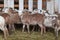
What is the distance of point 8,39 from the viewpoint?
7312mm

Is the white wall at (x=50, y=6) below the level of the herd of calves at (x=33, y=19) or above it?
above

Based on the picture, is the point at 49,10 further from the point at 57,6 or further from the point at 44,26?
the point at 44,26

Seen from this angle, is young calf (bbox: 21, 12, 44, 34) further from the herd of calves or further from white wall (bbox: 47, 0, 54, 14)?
white wall (bbox: 47, 0, 54, 14)

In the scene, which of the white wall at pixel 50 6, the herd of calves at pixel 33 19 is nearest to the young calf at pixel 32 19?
the herd of calves at pixel 33 19

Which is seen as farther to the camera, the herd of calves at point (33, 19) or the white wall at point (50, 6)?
the white wall at point (50, 6)

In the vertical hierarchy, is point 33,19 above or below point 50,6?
below

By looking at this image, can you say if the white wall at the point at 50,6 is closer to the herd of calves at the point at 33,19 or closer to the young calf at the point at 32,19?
the herd of calves at the point at 33,19

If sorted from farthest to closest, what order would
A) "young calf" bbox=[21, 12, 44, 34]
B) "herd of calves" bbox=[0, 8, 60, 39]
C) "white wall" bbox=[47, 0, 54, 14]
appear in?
"white wall" bbox=[47, 0, 54, 14] < "young calf" bbox=[21, 12, 44, 34] < "herd of calves" bbox=[0, 8, 60, 39]

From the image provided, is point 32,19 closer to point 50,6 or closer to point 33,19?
point 33,19

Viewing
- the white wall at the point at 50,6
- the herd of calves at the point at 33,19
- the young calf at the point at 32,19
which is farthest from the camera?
the white wall at the point at 50,6

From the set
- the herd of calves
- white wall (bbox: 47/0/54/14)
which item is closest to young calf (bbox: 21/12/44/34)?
the herd of calves

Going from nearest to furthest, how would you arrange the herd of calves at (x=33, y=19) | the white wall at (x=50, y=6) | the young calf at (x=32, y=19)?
1. the herd of calves at (x=33, y=19)
2. the young calf at (x=32, y=19)
3. the white wall at (x=50, y=6)

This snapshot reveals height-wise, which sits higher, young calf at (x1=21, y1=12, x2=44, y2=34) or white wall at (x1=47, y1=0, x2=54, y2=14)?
white wall at (x1=47, y1=0, x2=54, y2=14)

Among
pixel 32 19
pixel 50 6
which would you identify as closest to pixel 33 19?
pixel 32 19
